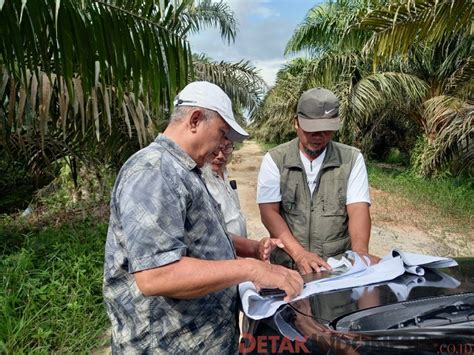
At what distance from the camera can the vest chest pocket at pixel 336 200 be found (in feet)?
7.47

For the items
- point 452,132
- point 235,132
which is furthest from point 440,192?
point 235,132

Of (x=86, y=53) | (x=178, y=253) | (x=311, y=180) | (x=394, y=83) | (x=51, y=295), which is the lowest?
(x=51, y=295)

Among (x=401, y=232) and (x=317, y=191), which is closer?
(x=317, y=191)

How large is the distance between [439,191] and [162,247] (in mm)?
8705

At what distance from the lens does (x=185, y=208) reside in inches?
48.1

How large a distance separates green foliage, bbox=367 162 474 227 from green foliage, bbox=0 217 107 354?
18.3 feet

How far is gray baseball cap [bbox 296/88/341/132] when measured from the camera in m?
2.21

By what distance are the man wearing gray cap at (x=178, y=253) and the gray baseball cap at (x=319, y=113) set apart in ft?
2.97

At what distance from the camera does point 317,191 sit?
7.57ft

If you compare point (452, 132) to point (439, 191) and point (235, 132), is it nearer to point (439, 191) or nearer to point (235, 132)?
point (439, 191)

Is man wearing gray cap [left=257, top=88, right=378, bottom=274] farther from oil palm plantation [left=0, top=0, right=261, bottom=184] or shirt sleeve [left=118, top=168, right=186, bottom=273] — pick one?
shirt sleeve [left=118, top=168, right=186, bottom=273]

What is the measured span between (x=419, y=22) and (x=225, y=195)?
377 centimetres

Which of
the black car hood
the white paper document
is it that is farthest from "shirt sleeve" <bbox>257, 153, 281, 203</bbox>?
the black car hood

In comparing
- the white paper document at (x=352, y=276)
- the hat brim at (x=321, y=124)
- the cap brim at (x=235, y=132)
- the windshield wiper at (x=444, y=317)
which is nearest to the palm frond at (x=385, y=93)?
the hat brim at (x=321, y=124)
